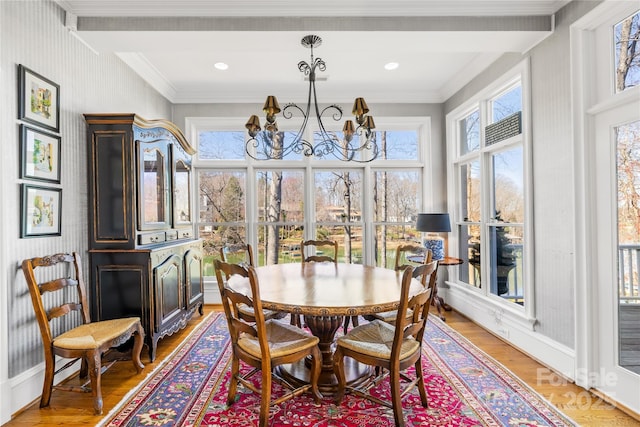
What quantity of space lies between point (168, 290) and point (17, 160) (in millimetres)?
1492

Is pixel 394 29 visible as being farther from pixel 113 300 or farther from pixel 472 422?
pixel 113 300

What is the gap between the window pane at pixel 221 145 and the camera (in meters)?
4.61

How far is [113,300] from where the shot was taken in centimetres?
272

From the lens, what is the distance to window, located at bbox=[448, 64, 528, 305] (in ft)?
10.6

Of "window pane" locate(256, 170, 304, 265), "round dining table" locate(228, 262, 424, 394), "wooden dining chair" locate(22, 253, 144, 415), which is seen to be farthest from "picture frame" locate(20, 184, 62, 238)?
"window pane" locate(256, 170, 304, 265)

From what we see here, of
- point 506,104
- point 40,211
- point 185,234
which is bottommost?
point 185,234

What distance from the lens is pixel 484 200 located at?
3666 mm

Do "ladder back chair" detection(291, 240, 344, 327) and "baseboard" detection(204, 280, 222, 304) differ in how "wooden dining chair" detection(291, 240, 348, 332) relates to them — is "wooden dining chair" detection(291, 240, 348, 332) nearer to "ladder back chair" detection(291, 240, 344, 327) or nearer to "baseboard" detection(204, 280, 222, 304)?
"ladder back chair" detection(291, 240, 344, 327)

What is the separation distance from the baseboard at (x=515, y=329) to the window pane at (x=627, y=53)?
75.7 inches

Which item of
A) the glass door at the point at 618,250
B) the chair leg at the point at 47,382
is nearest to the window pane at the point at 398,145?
the glass door at the point at 618,250

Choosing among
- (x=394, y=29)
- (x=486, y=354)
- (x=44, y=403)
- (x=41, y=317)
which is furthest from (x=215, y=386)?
(x=394, y=29)

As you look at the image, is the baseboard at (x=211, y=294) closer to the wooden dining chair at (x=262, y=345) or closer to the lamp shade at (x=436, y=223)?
the wooden dining chair at (x=262, y=345)

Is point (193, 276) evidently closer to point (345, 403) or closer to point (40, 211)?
point (40, 211)

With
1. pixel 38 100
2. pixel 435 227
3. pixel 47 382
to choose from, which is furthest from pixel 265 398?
pixel 435 227
